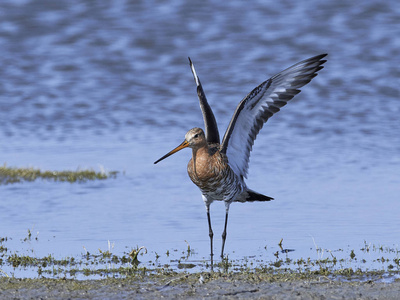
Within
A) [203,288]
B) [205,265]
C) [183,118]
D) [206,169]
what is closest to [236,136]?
[206,169]

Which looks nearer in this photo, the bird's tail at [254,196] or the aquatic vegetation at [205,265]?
the aquatic vegetation at [205,265]

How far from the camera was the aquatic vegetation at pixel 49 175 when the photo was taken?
13.1m

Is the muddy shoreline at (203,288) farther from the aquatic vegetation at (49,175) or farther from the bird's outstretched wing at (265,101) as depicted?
the aquatic vegetation at (49,175)

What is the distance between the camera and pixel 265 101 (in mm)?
9891

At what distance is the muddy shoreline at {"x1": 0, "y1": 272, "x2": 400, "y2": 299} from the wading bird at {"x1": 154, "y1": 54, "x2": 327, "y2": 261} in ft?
5.61

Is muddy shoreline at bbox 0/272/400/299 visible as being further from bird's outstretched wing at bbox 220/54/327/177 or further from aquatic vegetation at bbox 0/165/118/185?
aquatic vegetation at bbox 0/165/118/185

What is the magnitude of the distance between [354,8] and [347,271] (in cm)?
1912

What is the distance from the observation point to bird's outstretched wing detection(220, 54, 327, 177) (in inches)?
385

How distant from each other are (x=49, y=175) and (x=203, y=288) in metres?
6.11

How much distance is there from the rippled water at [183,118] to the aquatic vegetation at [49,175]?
24cm

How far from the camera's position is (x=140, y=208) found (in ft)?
37.2

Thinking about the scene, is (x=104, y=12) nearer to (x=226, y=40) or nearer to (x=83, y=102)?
(x=226, y=40)

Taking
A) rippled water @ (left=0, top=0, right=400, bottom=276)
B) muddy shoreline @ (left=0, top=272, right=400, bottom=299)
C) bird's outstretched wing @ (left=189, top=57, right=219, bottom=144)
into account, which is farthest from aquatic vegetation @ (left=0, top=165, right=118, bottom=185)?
muddy shoreline @ (left=0, top=272, right=400, bottom=299)

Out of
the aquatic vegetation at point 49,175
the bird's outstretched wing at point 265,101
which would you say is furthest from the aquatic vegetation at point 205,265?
the aquatic vegetation at point 49,175
